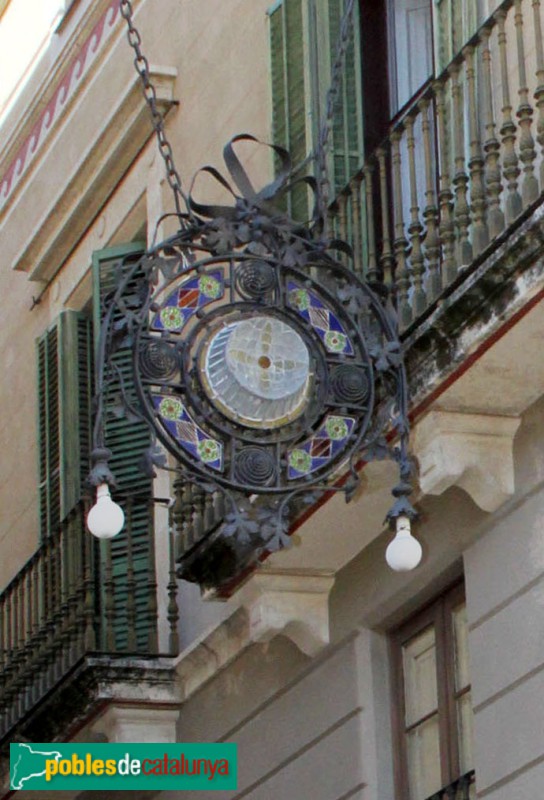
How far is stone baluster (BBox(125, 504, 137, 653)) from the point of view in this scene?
544 inches

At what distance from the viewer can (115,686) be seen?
13.4 m

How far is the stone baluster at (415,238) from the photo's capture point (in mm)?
10789

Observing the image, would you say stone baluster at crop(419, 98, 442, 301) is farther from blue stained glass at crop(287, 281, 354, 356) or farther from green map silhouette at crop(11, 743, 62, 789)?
green map silhouette at crop(11, 743, 62, 789)

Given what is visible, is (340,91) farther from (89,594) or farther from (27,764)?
(27,764)

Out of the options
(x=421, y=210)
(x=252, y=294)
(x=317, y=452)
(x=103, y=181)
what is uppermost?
(x=103, y=181)

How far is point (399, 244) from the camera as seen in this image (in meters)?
11.1

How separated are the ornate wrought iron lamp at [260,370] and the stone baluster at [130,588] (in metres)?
3.60

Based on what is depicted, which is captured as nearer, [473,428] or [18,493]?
[473,428]

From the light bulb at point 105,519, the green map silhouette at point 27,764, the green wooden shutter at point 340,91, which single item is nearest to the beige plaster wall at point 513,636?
the light bulb at point 105,519

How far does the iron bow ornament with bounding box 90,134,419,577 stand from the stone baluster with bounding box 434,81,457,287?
425mm

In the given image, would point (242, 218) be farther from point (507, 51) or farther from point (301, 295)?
point (507, 51)

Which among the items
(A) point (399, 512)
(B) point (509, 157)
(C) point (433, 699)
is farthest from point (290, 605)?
(B) point (509, 157)

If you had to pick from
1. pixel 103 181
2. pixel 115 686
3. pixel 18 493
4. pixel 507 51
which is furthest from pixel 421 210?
pixel 18 493

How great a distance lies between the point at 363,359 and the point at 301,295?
1.20ft
